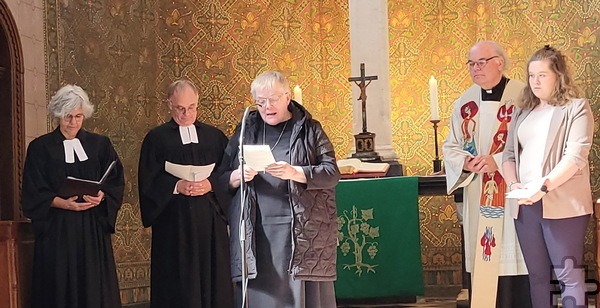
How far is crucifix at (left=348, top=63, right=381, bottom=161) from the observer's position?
7.62 meters

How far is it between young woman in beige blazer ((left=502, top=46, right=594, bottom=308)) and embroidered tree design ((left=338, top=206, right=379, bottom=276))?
1.81 m

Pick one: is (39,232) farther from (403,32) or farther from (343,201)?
(403,32)

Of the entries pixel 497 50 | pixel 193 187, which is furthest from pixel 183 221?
pixel 497 50

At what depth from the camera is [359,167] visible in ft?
23.6

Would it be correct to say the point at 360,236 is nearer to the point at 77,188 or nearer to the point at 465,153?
the point at 465,153

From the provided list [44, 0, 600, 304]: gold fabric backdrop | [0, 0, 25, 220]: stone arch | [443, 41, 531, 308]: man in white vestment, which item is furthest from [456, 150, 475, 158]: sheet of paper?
[0, 0, 25, 220]: stone arch

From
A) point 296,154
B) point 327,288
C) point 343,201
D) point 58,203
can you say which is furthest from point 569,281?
point 58,203

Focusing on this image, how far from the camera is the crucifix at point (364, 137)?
Answer: 7621 millimetres

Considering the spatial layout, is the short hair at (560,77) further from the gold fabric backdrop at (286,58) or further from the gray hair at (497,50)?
the gold fabric backdrop at (286,58)

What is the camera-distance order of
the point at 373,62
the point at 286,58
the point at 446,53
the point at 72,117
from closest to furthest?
1. the point at 72,117
2. the point at 373,62
3. the point at 446,53
4. the point at 286,58

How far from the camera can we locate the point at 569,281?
5.05 meters

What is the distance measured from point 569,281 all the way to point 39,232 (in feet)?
→ 10.4

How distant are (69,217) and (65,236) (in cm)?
12

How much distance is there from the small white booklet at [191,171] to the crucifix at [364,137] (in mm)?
1967
